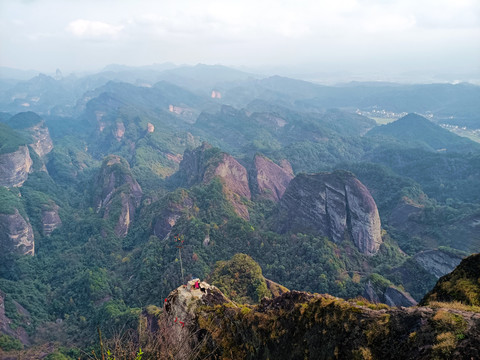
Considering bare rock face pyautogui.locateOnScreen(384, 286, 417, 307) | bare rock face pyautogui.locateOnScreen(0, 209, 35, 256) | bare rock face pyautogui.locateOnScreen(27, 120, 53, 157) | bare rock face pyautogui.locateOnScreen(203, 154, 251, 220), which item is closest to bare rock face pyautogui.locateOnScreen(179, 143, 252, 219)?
bare rock face pyautogui.locateOnScreen(203, 154, 251, 220)

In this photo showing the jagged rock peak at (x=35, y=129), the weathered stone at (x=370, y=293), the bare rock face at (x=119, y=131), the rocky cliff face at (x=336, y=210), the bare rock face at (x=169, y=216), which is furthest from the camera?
the bare rock face at (x=119, y=131)

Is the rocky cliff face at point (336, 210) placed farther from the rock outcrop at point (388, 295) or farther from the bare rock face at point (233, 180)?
the bare rock face at point (233, 180)

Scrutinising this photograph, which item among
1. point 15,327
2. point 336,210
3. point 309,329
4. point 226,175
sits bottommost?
point 15,327

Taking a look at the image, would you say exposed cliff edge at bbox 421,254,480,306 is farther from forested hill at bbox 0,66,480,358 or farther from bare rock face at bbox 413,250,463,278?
bare rock face at bbox 413,250,463,278

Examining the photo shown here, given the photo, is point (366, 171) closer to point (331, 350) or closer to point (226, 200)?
point (226, 200)

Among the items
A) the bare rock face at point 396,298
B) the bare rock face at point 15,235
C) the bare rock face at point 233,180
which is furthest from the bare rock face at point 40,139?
the bare rock face at point 396,298

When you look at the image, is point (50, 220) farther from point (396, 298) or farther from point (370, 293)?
point (396, 298)

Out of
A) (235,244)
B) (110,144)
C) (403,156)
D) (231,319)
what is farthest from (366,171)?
(110,144)

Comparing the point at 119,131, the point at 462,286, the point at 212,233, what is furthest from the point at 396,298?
the point at 119,131
